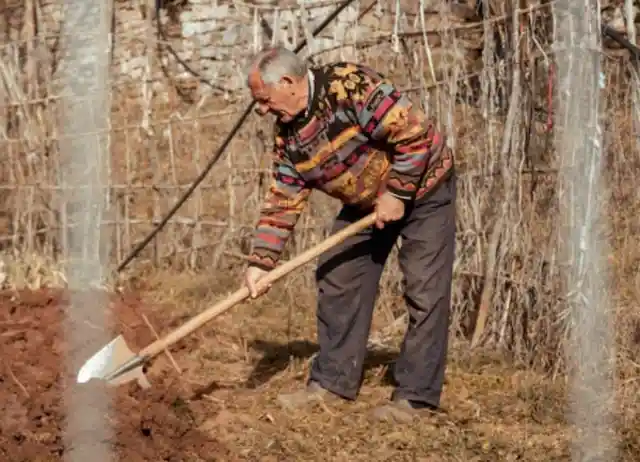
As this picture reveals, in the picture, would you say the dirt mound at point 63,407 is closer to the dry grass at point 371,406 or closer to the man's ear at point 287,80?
the dry grass at point 371,406

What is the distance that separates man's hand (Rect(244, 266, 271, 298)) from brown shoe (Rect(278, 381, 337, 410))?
1.86 feet

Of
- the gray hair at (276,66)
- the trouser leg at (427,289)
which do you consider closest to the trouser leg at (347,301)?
the trouser leg at (427,289)

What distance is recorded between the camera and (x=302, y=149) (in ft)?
13.1

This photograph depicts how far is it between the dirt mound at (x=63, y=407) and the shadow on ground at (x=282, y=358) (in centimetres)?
39

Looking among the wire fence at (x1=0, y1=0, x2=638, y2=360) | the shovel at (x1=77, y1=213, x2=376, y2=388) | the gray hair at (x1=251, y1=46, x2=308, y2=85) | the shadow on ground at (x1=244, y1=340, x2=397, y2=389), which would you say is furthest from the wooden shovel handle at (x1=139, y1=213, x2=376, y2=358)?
the wire fence at (x1=0, y1=0, x2=638, y2=360)

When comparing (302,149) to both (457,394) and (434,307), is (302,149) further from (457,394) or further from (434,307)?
(457,394)

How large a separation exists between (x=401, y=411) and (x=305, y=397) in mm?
444

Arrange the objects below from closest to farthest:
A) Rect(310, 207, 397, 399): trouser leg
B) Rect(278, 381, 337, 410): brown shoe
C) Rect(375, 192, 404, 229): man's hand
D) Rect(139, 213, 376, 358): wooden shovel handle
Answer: Rect(375, 192, 404, 229): man's hand < Rect(139, 213, 376, 358): wooden shovel handle < Rect(310, 207, 397, 399): trouser leg < Rect(278, 381, 337, 410): brown shoe

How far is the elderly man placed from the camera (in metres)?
3.86

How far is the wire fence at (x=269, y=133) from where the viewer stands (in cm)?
472

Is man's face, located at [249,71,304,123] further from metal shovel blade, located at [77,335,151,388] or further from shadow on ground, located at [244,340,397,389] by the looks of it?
shadow on ground, located at [244,340,397,389]

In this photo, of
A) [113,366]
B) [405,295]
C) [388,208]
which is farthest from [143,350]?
[388,208]

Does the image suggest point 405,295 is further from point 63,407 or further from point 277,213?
point 63,407

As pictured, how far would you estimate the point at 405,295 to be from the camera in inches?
169
